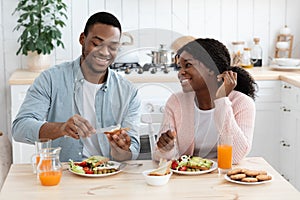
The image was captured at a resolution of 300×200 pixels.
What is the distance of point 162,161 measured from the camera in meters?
2.01

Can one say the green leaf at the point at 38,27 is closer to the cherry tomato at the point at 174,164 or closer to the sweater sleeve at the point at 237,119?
the sweater sleeve at the point at 237,119

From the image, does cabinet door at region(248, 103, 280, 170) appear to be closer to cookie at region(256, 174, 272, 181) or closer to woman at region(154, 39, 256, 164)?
woman at region(154, 39, 256, 164)

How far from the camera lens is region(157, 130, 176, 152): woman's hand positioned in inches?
77.7

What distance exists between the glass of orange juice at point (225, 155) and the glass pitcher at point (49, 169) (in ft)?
1.82

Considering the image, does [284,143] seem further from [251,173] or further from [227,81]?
[251,173]

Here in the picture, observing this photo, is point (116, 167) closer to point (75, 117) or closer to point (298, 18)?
point (75, 117)

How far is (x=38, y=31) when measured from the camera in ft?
12.8

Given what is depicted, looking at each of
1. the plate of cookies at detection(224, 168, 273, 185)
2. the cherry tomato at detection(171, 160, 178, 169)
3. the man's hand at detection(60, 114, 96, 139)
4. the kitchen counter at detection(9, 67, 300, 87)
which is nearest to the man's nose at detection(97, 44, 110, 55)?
the man's hand at detection(60, 114, 96, 139)

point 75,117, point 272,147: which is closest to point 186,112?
point 75,117

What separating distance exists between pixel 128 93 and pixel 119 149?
0.72ft

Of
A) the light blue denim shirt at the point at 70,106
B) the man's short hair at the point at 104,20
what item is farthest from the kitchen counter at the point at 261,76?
the man's short hair at the point at 104,20

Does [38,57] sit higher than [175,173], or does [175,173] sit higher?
[38,57]

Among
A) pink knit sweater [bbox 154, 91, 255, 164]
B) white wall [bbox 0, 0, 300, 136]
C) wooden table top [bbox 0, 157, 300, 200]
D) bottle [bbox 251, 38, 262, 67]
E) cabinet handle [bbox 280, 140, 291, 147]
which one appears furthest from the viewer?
bottle [bbox 251, 38, 262, 67]

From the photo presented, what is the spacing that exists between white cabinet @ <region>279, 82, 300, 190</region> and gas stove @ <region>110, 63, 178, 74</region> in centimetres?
180
